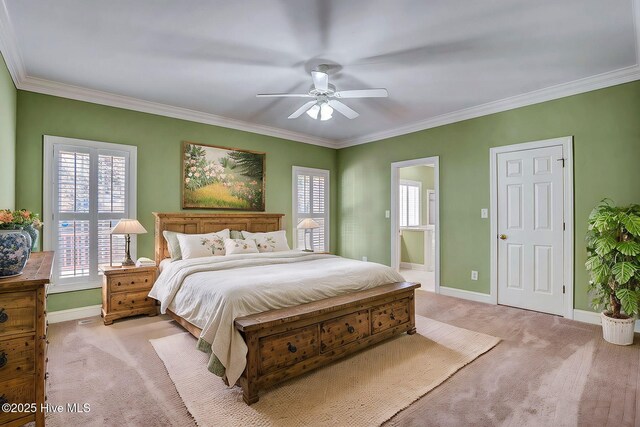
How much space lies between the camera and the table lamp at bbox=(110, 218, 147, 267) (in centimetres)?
372

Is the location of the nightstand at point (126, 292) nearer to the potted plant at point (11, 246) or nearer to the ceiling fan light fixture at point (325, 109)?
the potted plant at point (11, 246)

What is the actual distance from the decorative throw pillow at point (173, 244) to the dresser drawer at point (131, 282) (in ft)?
1.07

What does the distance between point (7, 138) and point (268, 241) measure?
2940mm

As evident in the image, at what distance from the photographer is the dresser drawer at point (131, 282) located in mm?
3691

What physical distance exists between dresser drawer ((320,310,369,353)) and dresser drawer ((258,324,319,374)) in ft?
0.30

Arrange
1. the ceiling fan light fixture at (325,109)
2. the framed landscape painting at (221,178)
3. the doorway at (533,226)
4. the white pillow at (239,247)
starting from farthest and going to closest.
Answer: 1. the framed landscape painting at (221,178)
2. the white pillow at (239,247)
3. the doorway at (533,226)
4. the ceiling fan light fixture at (325,109)

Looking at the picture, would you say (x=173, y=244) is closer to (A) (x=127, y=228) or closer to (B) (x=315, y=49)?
(A) (x=127, y=228)

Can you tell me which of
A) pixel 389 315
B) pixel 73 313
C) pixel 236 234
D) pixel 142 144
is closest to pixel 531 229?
pixel 389 315

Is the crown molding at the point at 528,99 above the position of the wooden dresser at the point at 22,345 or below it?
above

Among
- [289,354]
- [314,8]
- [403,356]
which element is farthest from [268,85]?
[403,356]

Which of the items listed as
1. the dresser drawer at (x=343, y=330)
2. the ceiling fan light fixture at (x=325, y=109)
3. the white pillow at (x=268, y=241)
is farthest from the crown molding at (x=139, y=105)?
Result: the dresser drawer at (x=343, y=330)

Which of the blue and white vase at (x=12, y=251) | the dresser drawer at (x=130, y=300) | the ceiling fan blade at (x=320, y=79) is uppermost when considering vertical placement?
the ceiling fan blade at (x=320, y=79)

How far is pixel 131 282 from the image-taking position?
3.81 meters

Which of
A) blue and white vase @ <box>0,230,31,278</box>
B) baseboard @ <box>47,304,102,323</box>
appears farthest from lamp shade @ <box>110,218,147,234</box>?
blue and white vase @ <box>0,230,31,278</box>
